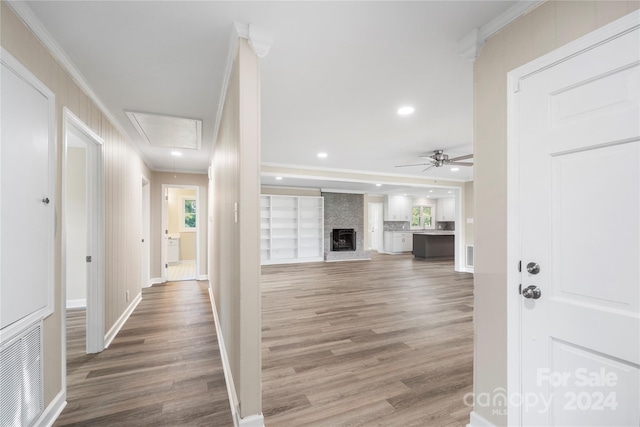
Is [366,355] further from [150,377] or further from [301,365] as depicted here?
[150,377]

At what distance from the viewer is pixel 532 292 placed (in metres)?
1.44

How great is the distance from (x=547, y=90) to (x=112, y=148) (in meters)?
3.95

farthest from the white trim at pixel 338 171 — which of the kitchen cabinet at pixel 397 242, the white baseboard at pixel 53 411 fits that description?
the white baseboard at pixel 53 411

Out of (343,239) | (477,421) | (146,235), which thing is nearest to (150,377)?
(477,421)

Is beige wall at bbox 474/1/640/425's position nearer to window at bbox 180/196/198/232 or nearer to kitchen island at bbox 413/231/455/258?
kitchen island at bbox 413/231/455/258

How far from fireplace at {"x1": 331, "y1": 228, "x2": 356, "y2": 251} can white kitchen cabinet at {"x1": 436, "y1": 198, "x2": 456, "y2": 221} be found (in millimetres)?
5150

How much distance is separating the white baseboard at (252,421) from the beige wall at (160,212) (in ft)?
16.7

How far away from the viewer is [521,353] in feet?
4.89

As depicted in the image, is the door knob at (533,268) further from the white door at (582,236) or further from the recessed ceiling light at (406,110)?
the recessed ceiling light at (406,110)

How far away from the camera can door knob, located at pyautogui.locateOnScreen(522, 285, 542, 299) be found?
1.42 metres

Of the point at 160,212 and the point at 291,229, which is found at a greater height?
the point at 160,212

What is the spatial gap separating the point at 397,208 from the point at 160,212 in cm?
871

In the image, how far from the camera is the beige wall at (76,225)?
417cm

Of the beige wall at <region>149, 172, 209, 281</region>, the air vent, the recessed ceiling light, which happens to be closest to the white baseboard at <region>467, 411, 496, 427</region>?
the recessed ceiling light
